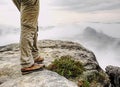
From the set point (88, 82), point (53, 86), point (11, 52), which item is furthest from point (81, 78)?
point (11, 52)

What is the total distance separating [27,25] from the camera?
12789mm

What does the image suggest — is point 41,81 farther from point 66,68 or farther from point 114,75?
point 114,75

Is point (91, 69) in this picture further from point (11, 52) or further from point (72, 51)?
point (11, 52)

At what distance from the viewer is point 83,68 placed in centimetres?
1697

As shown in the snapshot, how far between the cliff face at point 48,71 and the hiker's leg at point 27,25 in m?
0.76

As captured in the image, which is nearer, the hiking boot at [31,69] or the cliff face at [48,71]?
the cliff face at [48,71]

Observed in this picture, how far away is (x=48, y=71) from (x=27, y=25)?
2118mm

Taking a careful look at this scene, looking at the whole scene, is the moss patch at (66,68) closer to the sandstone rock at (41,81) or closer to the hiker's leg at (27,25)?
the sandstone rock at (41,81)

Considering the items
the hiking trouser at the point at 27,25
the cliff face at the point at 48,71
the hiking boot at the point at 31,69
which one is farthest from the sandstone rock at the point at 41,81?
the hiking trouser at the point at 27,25

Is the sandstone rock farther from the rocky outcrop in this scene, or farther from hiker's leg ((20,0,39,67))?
the rocky outcrop

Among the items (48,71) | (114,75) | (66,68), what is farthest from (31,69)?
(114,75)

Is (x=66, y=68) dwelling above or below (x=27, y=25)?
below

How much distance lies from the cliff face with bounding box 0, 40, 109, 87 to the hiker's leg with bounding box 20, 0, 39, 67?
29.8 inches

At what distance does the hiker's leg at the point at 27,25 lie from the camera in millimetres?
12703
